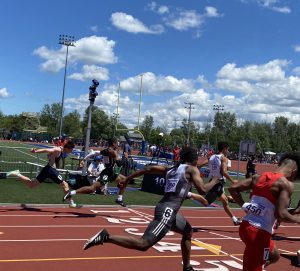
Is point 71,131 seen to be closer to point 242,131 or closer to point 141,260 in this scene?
point 242,131

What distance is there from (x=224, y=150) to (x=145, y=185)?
8572mm

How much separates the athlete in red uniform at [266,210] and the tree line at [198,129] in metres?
101

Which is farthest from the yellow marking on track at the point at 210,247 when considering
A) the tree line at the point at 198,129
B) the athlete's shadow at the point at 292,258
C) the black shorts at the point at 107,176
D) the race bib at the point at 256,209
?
the tree line at the point at 198,129

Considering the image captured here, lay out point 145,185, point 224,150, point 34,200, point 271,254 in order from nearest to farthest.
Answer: point 271,254 → point 224,150 → point 34,200 → point 145,185

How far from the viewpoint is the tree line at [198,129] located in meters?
112

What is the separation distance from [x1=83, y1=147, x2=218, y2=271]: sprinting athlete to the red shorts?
54.1 inches

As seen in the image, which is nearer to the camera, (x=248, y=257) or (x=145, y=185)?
(x=248, y=257)

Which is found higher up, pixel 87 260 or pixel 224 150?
pixel 224 150

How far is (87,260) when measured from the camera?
7.57m

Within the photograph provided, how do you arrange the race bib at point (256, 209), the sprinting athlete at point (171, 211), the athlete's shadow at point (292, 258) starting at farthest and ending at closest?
1. the athlete's shadow at point (292, 258)
2. the sprinting athlete at point (171, 211)
3. the race bib at point (256, 209)

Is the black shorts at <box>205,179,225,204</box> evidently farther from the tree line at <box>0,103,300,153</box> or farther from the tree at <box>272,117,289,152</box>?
the tree at <box>272,117,289,152</box>

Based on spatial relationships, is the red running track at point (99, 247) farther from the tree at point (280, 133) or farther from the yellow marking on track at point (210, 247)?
the tree at point (280, 133)

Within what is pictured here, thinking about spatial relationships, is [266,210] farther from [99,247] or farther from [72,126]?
[72,126]

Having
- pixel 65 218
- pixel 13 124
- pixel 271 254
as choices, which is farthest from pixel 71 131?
pixel 271 254
